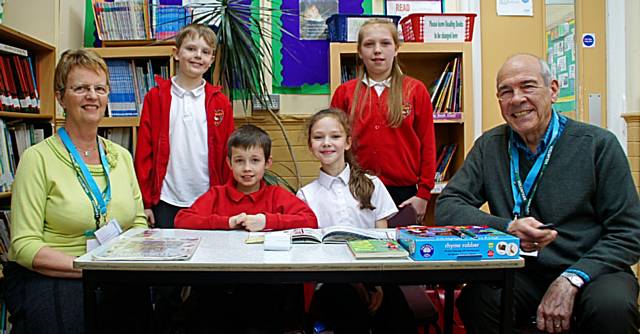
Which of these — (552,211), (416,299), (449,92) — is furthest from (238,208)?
(449,92)

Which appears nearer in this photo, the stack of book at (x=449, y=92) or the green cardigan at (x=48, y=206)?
the green cardigan at (x=48, y=206)

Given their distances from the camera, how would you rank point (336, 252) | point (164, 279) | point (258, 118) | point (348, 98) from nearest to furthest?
point (164, 279) < point (336, 252) < point (348, 98) < point (258, 118)

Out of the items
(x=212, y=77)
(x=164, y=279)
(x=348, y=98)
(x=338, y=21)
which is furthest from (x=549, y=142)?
(x=212, y=77)

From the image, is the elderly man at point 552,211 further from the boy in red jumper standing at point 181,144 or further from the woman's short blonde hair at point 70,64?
the woman's short blonde hair at point 70,64

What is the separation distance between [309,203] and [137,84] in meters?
1.62

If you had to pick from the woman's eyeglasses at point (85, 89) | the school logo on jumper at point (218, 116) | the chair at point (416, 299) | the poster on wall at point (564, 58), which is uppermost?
the poster on wall at point (564, 58)

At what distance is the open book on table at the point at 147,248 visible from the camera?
1.51 meters

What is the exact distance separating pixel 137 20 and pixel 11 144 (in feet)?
3.42

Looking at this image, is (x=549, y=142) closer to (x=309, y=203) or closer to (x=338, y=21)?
(x=309, y=203)

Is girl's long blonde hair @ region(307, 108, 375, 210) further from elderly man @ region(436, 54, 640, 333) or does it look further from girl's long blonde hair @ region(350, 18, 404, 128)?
elderly man @ region(436, 54, 640, 333)

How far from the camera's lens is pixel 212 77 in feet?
10.8

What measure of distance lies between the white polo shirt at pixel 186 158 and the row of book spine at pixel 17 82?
873mm

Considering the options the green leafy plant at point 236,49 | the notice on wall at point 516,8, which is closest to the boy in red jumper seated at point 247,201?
the green leafy plant at point 236,49

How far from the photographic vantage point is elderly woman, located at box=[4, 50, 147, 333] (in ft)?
5.89
